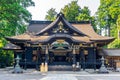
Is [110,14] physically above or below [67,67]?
above

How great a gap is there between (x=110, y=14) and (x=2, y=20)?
96.1 feet

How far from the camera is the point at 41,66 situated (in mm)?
30234

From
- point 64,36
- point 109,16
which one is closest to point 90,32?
point 64,36

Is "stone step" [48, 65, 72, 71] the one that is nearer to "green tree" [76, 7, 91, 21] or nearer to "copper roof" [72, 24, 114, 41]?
"copper roof" [72, 24, 114, 41]

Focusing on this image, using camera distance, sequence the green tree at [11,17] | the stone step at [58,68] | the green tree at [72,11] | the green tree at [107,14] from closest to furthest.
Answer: the green tree at [11,17] → the stone step at [58,68] → the green tree at [107,14] → the green tree at [72,11]

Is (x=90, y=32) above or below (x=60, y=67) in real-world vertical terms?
above

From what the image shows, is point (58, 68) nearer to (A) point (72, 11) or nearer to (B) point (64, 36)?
(B) point (64, 36)

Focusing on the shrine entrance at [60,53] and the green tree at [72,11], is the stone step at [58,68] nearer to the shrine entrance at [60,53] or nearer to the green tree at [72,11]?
the shrine entrance at [60,53]

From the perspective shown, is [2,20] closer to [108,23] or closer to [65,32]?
[65,32]

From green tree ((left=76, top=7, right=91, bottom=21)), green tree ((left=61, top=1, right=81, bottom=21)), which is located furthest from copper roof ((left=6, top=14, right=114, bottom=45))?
green tree ((left=61, top=1, right=81, bottom=21))

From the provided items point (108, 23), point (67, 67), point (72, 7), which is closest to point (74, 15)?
point (72, 7)

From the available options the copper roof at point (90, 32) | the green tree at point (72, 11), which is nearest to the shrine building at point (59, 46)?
the copper roof at point (90, 32)

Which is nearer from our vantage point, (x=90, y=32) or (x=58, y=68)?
(x=58, y=68)

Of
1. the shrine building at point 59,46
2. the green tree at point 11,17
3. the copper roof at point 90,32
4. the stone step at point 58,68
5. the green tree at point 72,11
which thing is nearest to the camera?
the green tree at point 11,17
